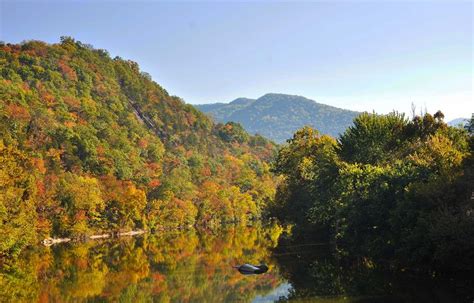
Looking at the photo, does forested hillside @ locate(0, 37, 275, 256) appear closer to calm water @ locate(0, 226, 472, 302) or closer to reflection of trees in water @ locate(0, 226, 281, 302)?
reflection of trees in water @ locate(0, 226, 281, 302)

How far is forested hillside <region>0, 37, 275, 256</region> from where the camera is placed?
7653cm

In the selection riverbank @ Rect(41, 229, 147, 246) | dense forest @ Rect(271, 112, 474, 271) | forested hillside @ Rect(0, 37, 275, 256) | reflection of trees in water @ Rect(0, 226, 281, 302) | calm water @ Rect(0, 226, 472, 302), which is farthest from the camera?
riverbank @ Rect(41, 229, 147, 246)

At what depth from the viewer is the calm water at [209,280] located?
3253 cm

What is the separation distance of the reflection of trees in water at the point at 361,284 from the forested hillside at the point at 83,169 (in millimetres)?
33852

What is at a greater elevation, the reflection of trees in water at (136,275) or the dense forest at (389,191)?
the dense forest at (389,191)

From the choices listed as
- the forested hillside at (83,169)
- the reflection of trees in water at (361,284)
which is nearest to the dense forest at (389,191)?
the reflection of trees in water at (361,284)

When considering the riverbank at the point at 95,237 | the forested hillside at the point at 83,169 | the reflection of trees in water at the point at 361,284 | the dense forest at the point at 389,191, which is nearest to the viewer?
the reflection of trees in water at the point at 361,284

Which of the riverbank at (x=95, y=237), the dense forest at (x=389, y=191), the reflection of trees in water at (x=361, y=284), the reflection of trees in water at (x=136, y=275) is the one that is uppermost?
the dense forest at (x=389, y=191)

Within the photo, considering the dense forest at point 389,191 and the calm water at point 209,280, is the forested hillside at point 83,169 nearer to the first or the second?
the calm water at point 209,280

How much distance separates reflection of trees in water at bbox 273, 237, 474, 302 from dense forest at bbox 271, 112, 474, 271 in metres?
1.88

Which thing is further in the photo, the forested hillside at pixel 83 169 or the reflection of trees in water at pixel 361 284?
the forested hillside at pixel 83 169

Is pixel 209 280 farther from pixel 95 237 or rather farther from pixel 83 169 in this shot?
pixel 83 169

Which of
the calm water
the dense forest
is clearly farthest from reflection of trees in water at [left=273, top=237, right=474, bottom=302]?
the dense forest

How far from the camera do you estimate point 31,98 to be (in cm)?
12750
